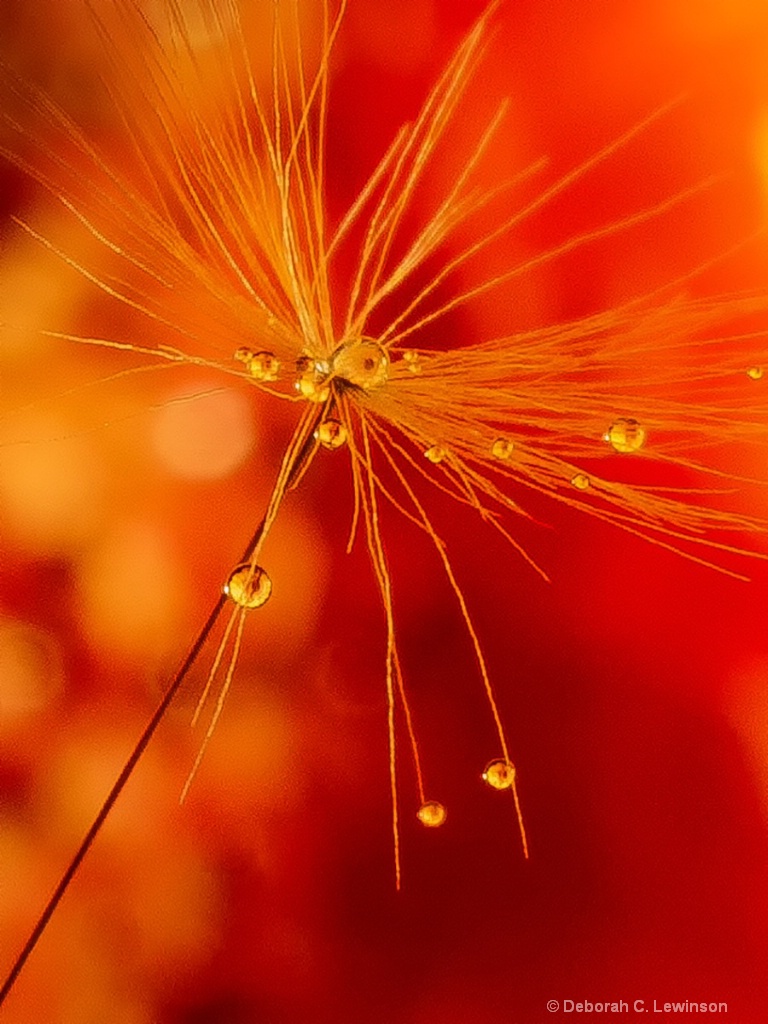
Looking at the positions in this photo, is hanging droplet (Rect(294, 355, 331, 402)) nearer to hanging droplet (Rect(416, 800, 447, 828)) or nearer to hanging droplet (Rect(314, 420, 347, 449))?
hanging droplet (Rect(314, 420, 347, 449))

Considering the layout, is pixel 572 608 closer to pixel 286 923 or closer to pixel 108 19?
pixel 286 923

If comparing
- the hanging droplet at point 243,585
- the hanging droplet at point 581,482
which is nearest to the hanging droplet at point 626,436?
the hanging droplet at point 581,482

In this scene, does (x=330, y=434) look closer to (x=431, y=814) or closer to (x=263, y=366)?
(x=263, y=366)

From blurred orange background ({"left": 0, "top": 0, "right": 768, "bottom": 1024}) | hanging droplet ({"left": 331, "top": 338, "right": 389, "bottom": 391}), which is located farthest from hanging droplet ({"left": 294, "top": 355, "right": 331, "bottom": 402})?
blurred orange background ({"left": 0, "top": 0, "right": 768, "bottom": 1024})

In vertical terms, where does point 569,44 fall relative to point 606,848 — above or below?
above

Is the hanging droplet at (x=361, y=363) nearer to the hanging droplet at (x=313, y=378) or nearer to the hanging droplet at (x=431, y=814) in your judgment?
the hanging droplet at (x=313, y=378)

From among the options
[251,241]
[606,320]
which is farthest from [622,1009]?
[251,241]

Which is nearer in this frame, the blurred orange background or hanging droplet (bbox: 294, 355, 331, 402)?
hanging droplet (bbox: 294, 355, 331, 402)

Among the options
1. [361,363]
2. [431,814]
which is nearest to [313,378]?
[361,363]
